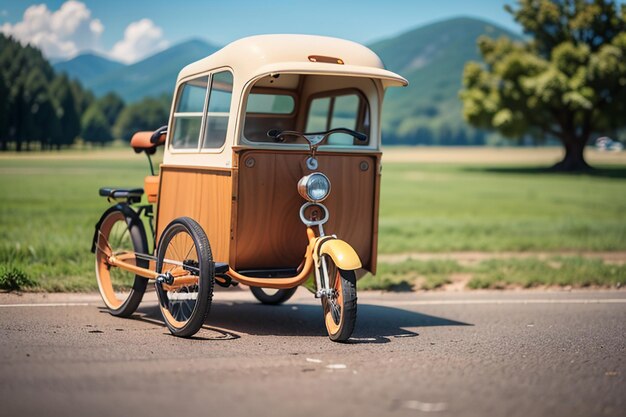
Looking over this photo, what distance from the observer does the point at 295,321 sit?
8133 mm

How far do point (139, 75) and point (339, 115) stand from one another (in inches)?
853

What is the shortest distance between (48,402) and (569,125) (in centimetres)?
5722

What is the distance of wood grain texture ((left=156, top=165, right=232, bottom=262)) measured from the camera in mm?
7129

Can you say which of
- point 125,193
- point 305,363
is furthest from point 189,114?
point 305,363

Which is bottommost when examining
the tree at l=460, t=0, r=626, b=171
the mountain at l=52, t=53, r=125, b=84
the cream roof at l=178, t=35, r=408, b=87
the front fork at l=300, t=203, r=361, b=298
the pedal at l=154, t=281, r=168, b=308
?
the pedal at l=154, t=281, r=168, b=308

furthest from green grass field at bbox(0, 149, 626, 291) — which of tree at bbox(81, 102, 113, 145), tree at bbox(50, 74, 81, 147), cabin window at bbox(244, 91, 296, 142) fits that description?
cabin window at bbox(244, 91, 296, 142)

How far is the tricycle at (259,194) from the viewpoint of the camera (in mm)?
6867

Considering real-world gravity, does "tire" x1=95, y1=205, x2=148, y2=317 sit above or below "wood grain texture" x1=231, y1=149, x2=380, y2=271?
below

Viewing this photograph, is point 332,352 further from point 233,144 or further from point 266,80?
point 266,80

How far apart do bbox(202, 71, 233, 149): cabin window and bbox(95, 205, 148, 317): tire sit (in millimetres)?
1092

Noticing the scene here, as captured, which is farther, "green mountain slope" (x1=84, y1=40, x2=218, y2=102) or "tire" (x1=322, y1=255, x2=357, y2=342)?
"green mountain slope" (x1=84, y1=40, x2=218, y2=102)

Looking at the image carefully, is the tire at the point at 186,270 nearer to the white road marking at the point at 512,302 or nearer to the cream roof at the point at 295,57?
the cream roof at the point at 295,57

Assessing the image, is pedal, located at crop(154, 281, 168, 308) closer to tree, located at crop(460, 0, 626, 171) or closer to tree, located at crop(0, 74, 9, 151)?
tree, located at crop(0, 74, 9, 151)

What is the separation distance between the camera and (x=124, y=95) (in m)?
20.9
